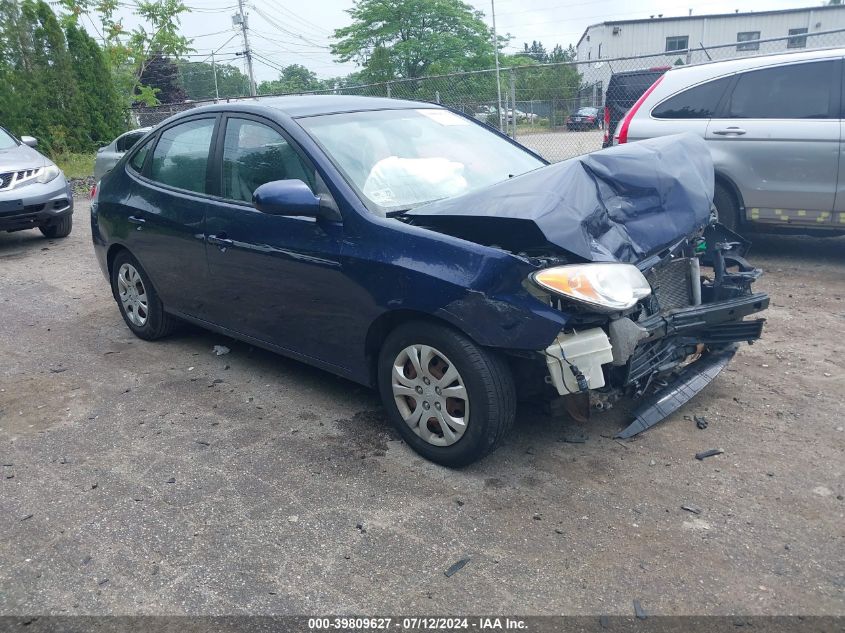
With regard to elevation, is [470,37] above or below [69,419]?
above

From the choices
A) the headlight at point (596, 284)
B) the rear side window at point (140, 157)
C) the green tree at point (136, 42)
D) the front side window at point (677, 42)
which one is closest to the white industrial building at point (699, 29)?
the front side window at point (677, 42)

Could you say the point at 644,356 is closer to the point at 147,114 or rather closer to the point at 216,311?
the point at 216,311

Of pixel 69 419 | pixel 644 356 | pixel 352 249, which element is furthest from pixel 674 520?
pixel 69 419

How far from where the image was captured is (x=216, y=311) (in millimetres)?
4762

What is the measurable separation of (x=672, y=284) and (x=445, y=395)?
4.78 ft

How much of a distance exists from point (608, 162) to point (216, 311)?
264 cm

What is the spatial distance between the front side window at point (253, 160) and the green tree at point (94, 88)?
17.4 meters

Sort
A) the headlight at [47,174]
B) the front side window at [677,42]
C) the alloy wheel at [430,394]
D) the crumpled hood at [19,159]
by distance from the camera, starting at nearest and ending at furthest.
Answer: the alloy wheel at [430,394] < the crumpled hood at [19,159] < the headlight at [47,174] < the front side window at [677,42]

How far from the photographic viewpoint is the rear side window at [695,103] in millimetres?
7105

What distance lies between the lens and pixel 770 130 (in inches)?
265

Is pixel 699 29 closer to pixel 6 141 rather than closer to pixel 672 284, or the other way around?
pixel 6 141

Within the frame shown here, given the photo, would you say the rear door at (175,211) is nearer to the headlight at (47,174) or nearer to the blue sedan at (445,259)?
the blue sedan at (445,259)

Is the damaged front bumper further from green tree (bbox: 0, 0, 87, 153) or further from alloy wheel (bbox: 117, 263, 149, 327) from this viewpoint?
green tree (bbox: 0, 0, 87, 153)

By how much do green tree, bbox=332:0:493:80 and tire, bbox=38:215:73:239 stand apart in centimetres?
3464
